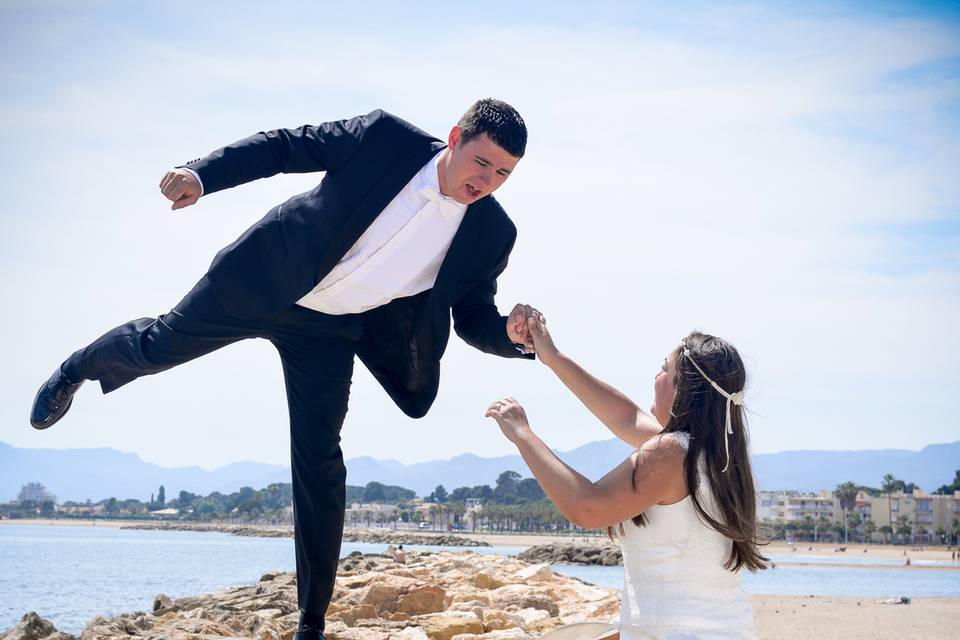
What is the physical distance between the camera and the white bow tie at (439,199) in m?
4.25

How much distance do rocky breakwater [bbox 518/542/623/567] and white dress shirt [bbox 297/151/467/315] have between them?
48431 millimetres

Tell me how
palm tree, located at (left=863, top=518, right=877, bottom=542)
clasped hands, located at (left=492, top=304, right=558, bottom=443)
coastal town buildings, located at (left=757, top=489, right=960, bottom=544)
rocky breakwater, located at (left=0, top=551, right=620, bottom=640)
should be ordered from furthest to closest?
coastal town buildings, located at (left=757, top=489, right=960, bottom=544), palm tree, located at (left=863, top=518, right=877, bottom=542), rocky breakwater, located at (left=0, top=551, right=620, bottom=640), clasped hands, located at (left=492, top=304, right=558, bottom=443)

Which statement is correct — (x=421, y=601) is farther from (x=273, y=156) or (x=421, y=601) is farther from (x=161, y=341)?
(x=273, y=156)

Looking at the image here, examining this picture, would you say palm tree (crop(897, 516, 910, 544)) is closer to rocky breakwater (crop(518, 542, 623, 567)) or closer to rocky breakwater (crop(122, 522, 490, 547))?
rocky breakwater (crop(122, 522, 490, 547))

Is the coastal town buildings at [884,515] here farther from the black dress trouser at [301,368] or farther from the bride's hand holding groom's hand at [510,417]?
the bride's hand holding groom's hand at [510,417]

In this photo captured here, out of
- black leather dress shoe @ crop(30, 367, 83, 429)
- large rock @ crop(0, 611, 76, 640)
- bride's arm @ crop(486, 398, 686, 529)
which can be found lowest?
large rock @ crop(0, 611, 76, 640)

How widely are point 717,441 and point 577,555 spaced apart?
52115 millimetres

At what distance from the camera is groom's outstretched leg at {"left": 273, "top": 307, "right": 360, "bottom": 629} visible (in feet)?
14.2

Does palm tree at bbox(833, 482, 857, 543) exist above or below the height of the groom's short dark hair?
below

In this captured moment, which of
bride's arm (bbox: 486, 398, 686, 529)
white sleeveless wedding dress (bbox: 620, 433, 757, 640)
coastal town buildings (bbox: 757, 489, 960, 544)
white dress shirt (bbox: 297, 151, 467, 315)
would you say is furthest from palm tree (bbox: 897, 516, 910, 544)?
bride's arm (bbox: 486, 398, 686, 529)

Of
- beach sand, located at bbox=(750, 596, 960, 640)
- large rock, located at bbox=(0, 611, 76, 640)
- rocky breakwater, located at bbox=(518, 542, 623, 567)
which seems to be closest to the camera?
large rock, located at bbox=(0, 611, 76, 640)

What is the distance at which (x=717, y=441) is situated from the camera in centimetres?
307

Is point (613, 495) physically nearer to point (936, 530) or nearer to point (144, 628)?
point (144, 628)

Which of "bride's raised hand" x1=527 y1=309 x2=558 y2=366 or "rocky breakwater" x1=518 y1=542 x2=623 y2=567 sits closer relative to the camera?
"bride's raised hand" x1=527 y1=309 x2=558 y2=366
